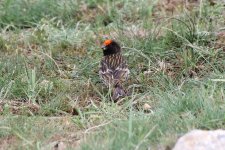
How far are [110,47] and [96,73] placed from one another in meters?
0.36

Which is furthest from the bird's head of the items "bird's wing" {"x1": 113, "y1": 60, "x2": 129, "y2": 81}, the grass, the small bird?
"bird's wing" {"x1": 113, "y1": 60, "x2": 129, "y2": 81}

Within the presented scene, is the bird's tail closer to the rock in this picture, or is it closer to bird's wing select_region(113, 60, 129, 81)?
bird's wing select_region(113, 60, 129, 81)

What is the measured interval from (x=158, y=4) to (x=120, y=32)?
5.08 feet

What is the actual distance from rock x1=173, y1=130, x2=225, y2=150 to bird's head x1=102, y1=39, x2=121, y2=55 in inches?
134

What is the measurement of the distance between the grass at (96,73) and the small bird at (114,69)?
129 mm

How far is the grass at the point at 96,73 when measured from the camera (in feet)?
18.9

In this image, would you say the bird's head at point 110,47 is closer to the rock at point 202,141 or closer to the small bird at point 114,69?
the small bird at point 114,69

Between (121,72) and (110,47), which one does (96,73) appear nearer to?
(110,47)

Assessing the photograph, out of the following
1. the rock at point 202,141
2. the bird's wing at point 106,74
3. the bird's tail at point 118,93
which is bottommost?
the bird's tail at point 118,93

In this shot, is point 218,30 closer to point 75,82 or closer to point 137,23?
point 137,23

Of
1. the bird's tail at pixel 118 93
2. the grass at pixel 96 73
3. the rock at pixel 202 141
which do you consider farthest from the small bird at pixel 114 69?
the rock at pixel 202 141

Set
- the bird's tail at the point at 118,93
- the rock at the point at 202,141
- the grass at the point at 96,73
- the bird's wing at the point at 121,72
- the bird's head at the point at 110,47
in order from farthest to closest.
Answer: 1. the bird's head at the point at 110,47
2. the bird's wing at the point at 121,72
3. the bird's tail at the point at 118,93
4. the grass at the point at 96,73
5. the rock at the point at 202,141

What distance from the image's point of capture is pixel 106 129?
5.73 meters

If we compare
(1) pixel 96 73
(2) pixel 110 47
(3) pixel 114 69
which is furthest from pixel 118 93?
(2) pixel 110 47
